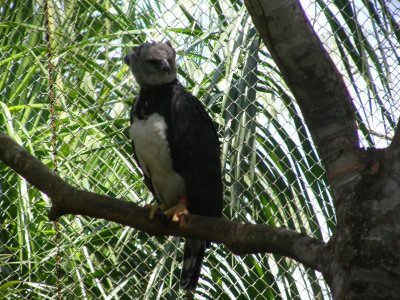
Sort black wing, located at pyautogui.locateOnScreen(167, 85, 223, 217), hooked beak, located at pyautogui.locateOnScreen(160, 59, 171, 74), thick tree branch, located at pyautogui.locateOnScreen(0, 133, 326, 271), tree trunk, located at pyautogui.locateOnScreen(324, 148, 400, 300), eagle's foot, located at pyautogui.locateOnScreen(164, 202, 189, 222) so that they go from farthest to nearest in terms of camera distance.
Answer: hooked beak, located at pyautogui.locateOnScreen(160, 59, 171, 74), black wing, located at pyautogui.locateOnScreen(167, 85, 223, 217), eagle's foot, located at pyautogui.locateOnScreen(164, 202, 189, 222), thick tree branch, located at pyautogui.locateOnScreen(0, 133, 326, 271), tree trunk, located at pyautogui.locateOnScreen(324, 148, 400, 300)

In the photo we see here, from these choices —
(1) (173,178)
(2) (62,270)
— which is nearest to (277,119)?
(1) (173,178)

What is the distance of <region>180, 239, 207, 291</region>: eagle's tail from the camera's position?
7.81 feet

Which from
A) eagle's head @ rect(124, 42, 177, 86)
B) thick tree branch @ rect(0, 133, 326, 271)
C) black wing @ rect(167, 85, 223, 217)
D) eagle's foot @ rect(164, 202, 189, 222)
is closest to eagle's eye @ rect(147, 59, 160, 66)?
eagle's head @ rect(124, 42, 177, 86)

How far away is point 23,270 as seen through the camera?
3119 mm

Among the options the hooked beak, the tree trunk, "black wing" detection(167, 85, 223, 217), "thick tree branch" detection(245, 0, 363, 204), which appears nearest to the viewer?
the tree trunk

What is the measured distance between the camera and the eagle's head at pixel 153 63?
2500 millimetres

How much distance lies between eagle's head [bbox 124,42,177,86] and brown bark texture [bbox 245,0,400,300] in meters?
1.00

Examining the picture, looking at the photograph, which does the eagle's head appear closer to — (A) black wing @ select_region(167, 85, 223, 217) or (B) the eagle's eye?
(B) the eagle's eye

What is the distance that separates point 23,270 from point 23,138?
21.1 inches

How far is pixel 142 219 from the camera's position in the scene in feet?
6.43

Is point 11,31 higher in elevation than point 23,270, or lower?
higher

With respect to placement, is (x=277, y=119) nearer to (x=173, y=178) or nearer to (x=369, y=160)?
(x=173, y=178)

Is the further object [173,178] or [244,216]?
[244,216]

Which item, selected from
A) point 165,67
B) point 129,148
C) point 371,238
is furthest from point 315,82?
point 129,148
